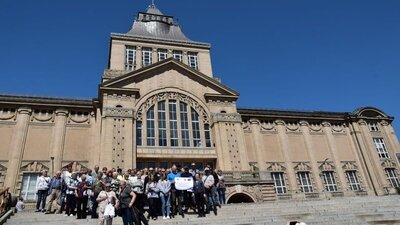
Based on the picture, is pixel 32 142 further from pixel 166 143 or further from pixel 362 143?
pixel 362 143

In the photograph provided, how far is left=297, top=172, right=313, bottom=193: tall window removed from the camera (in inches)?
1141

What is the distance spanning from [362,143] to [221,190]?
23.1 metres

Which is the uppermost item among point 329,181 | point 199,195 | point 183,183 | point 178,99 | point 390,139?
point 178,99

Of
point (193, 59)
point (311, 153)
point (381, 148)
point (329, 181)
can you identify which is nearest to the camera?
point (329, 181)

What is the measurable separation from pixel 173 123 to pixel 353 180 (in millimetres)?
19712

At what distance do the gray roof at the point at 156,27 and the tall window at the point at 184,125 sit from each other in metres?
9.96

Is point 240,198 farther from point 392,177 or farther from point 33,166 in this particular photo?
point 392,177

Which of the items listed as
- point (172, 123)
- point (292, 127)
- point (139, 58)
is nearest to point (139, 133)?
point (172, 123)

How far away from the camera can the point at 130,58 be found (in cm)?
3033

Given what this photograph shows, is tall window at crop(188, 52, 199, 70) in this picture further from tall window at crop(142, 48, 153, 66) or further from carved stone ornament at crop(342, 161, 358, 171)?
carved stone ornament at crop(342, 161, 358, 171)

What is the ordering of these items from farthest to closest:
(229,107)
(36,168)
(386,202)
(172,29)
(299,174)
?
(172,29) → (299,174) → (229,107) → (36,168) → (386,202)

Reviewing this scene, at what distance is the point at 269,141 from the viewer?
99.4ft

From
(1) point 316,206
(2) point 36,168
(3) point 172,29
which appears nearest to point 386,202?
(1) point 316,206

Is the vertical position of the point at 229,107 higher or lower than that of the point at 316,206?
higher
